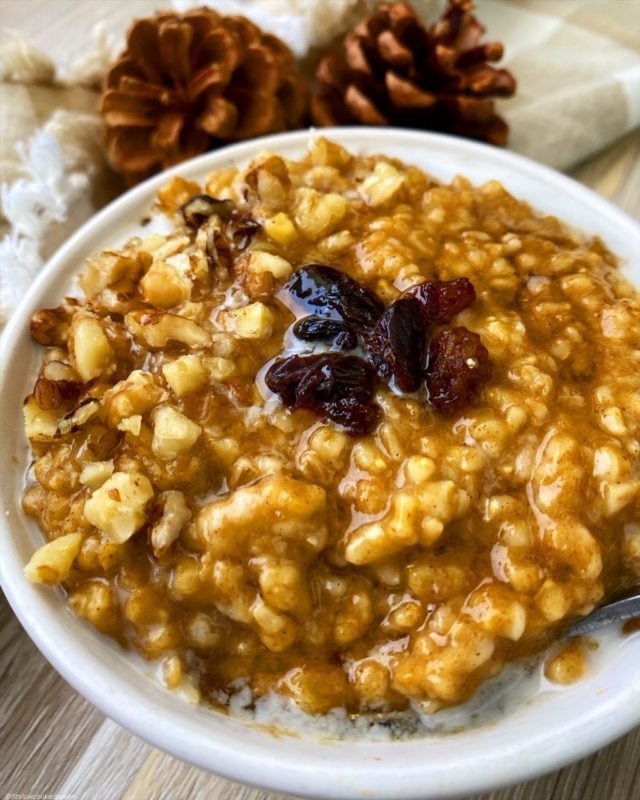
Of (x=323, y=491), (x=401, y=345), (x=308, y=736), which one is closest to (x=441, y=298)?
(x=401, y=345)

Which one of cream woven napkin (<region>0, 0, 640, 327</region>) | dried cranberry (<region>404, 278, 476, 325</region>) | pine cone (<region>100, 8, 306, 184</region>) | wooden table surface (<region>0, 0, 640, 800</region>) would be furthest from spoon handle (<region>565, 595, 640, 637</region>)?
Result: pine cone (<region>100, 8, 306, 184</region>)

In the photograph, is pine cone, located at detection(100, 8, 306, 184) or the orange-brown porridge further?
pine cone, located at detection(100, 8, 306, 184)

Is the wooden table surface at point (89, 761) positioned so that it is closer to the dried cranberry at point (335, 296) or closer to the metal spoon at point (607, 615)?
the metal spoon at point (607, 615)

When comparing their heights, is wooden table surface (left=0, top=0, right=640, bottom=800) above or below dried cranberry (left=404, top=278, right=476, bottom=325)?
below

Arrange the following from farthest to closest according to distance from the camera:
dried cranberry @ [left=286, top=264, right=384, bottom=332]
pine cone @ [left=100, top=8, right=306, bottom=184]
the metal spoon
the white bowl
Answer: pine cone @ [left=100, top=8, right=306, bottom=184]
dried cranberry @ [left=286, top=264, right=384, bottom=332]
the metal spoon
the white bowl

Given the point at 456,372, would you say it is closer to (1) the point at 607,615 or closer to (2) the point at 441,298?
(2) the point at 441,298

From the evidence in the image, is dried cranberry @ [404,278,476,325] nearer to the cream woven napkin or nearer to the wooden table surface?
the wooden table surface
